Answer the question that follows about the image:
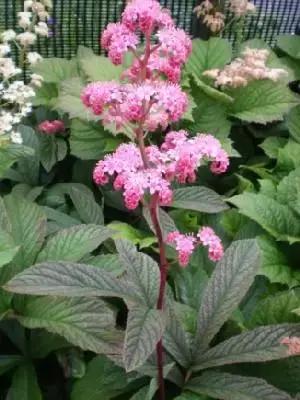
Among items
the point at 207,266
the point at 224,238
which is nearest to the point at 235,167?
the point at 224,238

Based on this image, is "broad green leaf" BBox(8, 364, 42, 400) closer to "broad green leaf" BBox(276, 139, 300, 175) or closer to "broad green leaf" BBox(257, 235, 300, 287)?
"broad green leaf" BBox(257, 235, 300, 287)

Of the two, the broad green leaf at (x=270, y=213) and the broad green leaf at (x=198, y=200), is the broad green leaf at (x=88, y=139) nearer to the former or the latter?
the broad green leaf at (x=270, y=213)

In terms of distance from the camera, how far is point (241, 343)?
5.08ft

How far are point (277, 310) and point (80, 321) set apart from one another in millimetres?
565

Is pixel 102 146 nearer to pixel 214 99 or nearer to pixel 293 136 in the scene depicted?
pixel 214 99

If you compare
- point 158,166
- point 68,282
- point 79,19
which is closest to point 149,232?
point 68,282

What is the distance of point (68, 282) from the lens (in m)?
1.40

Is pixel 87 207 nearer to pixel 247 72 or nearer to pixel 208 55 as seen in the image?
pixel 247 72

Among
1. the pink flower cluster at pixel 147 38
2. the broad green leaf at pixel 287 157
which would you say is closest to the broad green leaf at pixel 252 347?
the pink flower cluster at pixel 147 38

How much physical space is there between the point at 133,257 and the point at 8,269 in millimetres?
437

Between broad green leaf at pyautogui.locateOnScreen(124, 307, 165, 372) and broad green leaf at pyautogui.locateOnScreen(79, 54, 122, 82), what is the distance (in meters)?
1.49

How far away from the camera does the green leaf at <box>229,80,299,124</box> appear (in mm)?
2639

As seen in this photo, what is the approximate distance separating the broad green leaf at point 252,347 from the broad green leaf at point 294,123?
1.35m

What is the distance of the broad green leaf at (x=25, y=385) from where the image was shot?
1.68m
